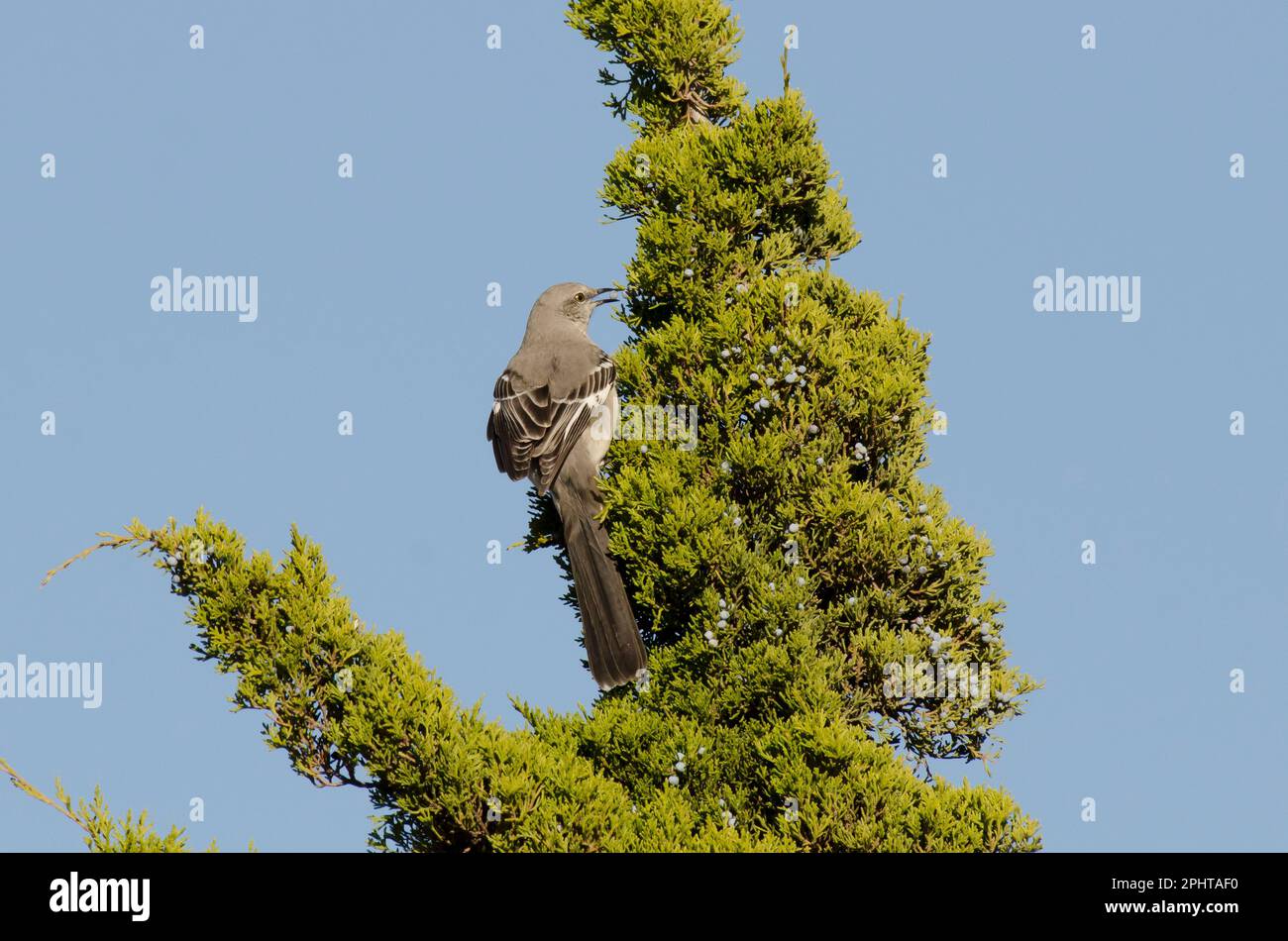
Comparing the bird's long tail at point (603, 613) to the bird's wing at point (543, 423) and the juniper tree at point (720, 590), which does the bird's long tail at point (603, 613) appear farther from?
the bird's wing at point (543, 423)

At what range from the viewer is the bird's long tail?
809cm

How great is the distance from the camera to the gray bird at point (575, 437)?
26.7 ft

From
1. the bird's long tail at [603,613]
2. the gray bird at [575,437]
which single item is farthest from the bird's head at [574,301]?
the bird's long tail at [603,613]

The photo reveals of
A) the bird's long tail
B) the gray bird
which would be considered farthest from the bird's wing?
the bird's long tail

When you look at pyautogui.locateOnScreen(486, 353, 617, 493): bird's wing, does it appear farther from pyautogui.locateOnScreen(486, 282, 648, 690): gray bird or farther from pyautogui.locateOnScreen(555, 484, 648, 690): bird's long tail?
pyautogui.locateOnScreen(555, 484, 648, 690): bird's long tail

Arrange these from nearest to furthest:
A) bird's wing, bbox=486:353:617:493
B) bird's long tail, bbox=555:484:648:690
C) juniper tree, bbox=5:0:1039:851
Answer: juniper tree, bbox=5:0:1039:851
bird's long tail, bbox=555:484:648:690
bird's wing, bbox=486:353:617:493

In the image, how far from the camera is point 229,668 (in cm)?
717

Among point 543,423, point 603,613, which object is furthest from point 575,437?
point 603,613
